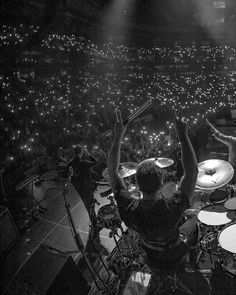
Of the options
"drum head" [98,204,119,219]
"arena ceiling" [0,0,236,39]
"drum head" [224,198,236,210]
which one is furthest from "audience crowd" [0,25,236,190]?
"drum head" [224,198,236,210]

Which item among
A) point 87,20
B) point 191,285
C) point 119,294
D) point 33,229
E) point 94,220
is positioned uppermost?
point 87,20

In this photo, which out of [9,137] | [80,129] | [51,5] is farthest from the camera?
[51,5]

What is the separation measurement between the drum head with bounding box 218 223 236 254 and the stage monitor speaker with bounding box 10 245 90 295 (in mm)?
1885

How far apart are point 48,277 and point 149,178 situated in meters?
1.76

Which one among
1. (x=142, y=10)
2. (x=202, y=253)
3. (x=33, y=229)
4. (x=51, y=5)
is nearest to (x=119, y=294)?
(x=202, y=253)

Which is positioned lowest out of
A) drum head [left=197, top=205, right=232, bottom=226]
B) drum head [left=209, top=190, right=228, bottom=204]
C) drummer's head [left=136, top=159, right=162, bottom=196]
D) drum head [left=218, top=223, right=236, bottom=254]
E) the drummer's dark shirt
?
drum head [left=209, top=190, right=228, bottom=204]

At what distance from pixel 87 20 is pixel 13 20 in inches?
241

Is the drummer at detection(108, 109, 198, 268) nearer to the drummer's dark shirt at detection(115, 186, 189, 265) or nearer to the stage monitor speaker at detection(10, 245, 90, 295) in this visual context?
the drummer's dark shirt at detection(115, 186, 189, 265)

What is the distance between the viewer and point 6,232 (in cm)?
591

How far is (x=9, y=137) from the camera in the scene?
9453 millimetres

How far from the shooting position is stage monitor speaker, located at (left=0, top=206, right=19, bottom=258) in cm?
575

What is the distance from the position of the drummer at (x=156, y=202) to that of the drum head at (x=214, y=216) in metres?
2.11

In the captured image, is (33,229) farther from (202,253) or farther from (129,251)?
(202,253)

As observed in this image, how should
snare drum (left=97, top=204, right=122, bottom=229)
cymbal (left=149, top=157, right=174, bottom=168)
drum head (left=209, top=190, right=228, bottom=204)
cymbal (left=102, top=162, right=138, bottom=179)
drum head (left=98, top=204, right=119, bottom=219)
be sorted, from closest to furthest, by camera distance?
snare drum (left=97, top=204, right=122, bottom=229) < drum head (left=98, top=204, right=119, bottom=219) < drum head (left=209, top=190, right=228, bottom=204) < cymbal (left=102, top=162, right=138, bottom=179) < cymbal (left=149, top=157, right=174, bottom=168)
